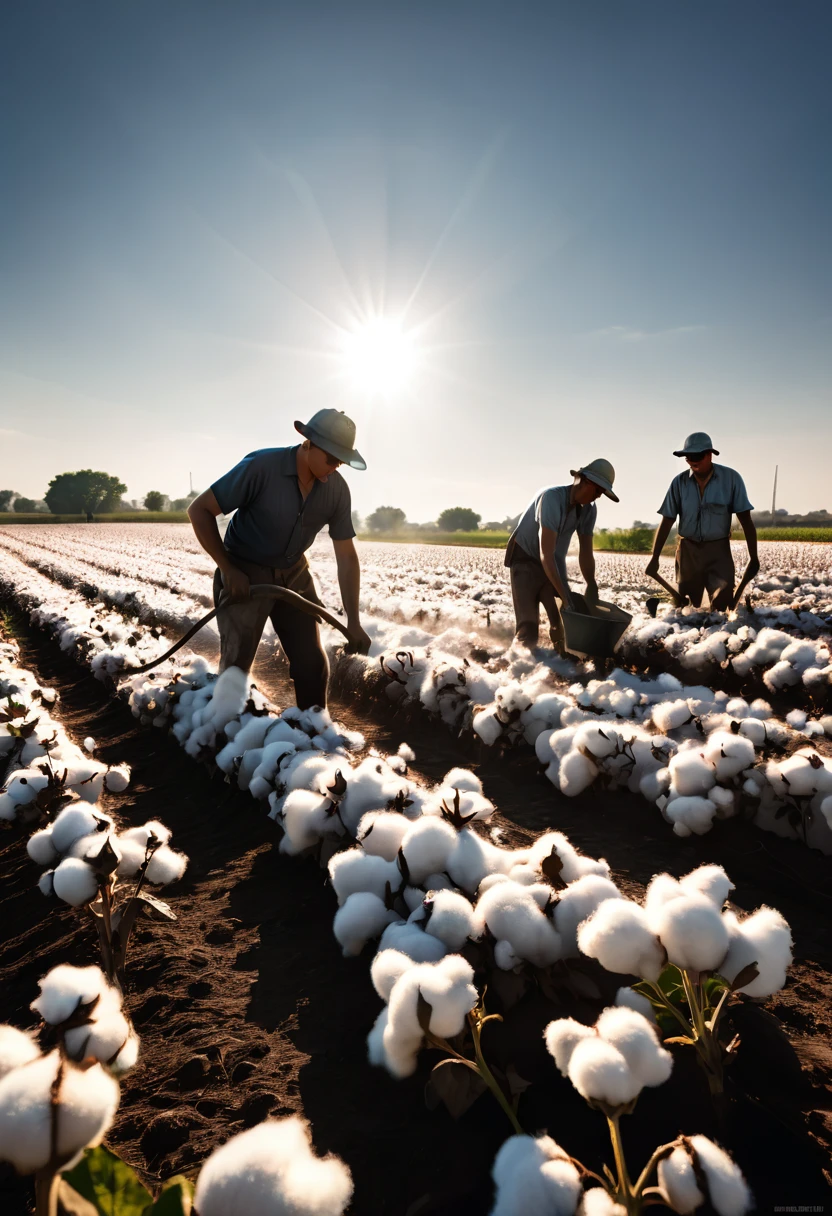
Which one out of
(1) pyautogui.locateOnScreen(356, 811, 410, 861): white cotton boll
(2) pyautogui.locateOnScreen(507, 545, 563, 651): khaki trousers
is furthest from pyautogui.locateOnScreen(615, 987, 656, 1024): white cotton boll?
(2) pyautogui.locateOnScreen(507, 545, 563, 651): khaki trousers

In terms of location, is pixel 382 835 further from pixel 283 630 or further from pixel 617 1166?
pixel 283 630

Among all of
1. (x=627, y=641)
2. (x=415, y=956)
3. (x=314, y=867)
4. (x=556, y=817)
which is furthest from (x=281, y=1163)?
(x=627, y=641)

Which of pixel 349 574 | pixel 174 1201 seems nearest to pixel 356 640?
pixel 349 574

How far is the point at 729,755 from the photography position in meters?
3.07

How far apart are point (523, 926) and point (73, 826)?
1781 millimetres

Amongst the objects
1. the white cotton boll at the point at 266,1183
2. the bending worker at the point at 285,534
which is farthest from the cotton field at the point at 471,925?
the bending worker at the point at 285,534

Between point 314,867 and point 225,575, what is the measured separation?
2158 millimetres

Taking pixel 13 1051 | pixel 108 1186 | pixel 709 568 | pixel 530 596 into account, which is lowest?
pixel 108 1186

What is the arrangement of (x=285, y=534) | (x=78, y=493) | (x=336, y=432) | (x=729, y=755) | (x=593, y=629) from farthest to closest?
1. (x=78, y=493)
2. (x=593, y=629)
3. (x=285, y=534)
4. (x=336, y=432)
5. (x=729, y=755)

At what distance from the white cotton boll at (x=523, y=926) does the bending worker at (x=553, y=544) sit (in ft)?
14.0

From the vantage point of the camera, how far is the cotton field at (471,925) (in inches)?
46.4

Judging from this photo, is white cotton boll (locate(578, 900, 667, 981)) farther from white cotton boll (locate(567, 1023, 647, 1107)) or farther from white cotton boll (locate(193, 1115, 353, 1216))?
white cotton boll (locate(193, 1115, 353, 1216))

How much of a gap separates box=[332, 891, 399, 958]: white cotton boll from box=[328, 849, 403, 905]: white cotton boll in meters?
0.06

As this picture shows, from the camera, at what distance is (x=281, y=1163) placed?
1.02 meters
